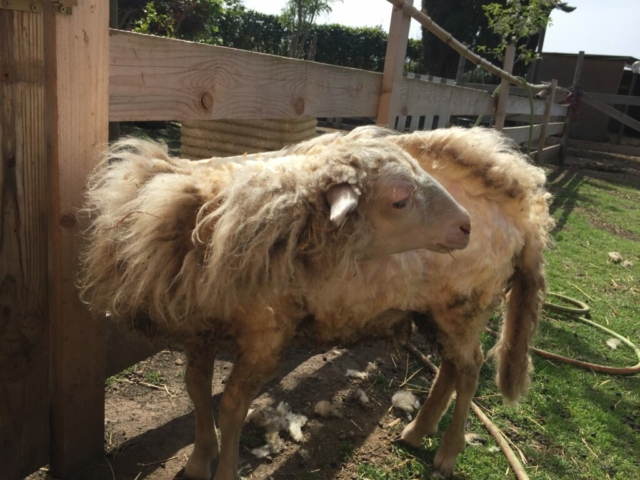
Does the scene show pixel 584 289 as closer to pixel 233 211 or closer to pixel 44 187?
pixel 233 211

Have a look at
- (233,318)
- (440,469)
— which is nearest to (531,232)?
(440,469)

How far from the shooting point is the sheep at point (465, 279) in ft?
7.61

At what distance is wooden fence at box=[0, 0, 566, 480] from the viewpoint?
1781 mm

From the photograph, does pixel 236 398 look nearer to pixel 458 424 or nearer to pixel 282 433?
pixel 282 433

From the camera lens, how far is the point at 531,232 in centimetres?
274

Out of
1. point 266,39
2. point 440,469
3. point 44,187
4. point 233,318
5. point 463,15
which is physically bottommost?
point 440,469

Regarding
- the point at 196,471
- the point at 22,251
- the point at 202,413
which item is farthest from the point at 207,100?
the point at 196,471

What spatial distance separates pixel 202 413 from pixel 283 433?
608mm

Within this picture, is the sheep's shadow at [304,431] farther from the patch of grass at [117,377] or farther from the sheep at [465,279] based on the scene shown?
the patch of grass at [117,377]

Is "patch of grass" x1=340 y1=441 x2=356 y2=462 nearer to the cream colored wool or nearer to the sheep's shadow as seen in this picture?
the sheep's shadow

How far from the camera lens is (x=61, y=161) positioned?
1909mm

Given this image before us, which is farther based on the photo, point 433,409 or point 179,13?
point 179,13

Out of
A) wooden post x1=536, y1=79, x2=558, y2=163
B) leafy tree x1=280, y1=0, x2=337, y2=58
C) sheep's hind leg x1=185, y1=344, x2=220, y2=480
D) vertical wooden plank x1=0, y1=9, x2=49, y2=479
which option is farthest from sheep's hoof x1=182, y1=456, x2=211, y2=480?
leafy tree x1=280, y1=0, x2=337, y2=58

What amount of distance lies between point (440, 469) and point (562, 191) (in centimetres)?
898
